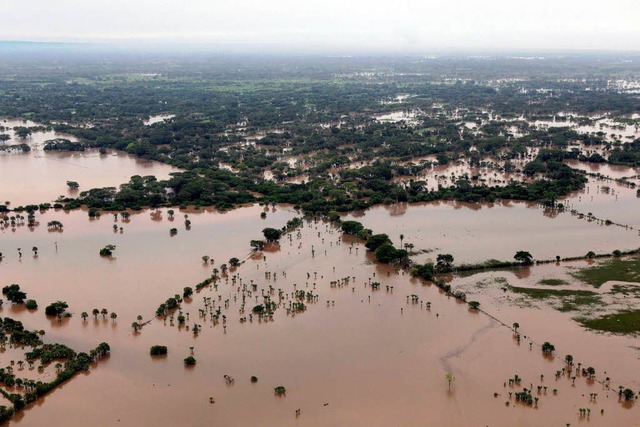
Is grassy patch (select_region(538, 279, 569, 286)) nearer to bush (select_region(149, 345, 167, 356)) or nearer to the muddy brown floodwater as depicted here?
the muddy brown floodwater

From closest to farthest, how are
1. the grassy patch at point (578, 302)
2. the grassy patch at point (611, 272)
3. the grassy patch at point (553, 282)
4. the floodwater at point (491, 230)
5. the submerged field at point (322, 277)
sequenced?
the submerged field at point (322, 277), the grassy patch at point (578, 302), the grassy patch at point (553, 282), the grassy patch at point (611, 272), the floodwater at point (491, 230)

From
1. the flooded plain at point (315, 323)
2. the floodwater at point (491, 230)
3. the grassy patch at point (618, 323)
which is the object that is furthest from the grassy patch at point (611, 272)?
the grassy patch at point (618, 323)

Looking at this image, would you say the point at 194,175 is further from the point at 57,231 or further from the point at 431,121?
the point at 431,121

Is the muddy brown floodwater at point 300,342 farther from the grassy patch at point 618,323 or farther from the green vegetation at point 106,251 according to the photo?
the grassy patch at point 618,323

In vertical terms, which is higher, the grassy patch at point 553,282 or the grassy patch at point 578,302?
the grassy patch at point 553,282

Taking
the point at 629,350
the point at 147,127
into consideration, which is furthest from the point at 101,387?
the point at 147,127

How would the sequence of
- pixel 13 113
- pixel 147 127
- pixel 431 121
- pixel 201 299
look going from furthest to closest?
pixel 13 113
pixel 431 121
pixel 147 127
pixel 201 299
